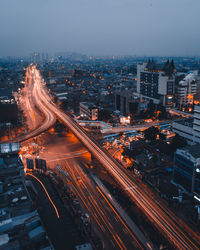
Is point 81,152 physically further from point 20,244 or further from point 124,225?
point 20,244

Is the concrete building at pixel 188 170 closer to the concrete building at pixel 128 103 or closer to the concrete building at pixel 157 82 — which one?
the concrete building at pixel 128 103

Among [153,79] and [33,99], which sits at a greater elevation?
[153,79]

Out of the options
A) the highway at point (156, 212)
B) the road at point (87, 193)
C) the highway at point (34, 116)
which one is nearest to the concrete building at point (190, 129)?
the highway at point (156, 212)

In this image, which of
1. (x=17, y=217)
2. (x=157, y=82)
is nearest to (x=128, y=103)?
(x=157, y=82)

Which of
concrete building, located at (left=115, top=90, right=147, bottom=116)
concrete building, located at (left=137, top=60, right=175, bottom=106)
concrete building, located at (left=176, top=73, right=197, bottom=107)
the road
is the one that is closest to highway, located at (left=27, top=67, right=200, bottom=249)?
the road

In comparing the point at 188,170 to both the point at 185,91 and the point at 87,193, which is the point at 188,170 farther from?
the point at 185,91

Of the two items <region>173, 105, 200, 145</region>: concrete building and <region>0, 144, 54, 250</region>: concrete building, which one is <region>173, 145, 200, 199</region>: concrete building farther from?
<region>0, 144, 54, 250</region>: concrete building

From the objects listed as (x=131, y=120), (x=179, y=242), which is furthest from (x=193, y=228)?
(x=131, y=120)
